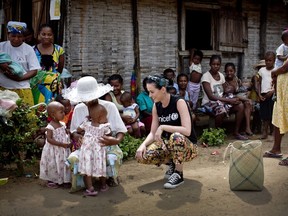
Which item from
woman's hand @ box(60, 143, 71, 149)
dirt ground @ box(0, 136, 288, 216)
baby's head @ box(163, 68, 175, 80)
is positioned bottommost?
dirt ground @ box(0, 136, 288, 216)

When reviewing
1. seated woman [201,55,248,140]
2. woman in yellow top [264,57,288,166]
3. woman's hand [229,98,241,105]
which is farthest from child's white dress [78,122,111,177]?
woman's hand [229,98,241,105]

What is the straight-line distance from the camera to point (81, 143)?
4320mm

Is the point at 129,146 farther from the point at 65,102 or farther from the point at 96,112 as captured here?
the point at 96,112

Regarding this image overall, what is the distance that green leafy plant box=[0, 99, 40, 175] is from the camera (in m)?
4.60

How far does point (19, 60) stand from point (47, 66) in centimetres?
70

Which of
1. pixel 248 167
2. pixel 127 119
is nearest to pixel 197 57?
pixel 127 119

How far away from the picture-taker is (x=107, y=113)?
443 centimetres

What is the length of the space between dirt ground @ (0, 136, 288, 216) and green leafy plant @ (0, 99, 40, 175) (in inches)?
11.9

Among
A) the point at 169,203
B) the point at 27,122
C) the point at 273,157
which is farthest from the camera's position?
the point at 273,157

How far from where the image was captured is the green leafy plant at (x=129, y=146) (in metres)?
5.93

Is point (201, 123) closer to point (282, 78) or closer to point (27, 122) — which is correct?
point (282, 78)

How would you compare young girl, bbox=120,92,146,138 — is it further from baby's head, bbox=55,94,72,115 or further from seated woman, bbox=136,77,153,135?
baby's head, bbox=55,94,72,115

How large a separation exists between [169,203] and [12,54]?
3.02 meters

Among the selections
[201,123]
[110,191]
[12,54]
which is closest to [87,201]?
[110,191]
